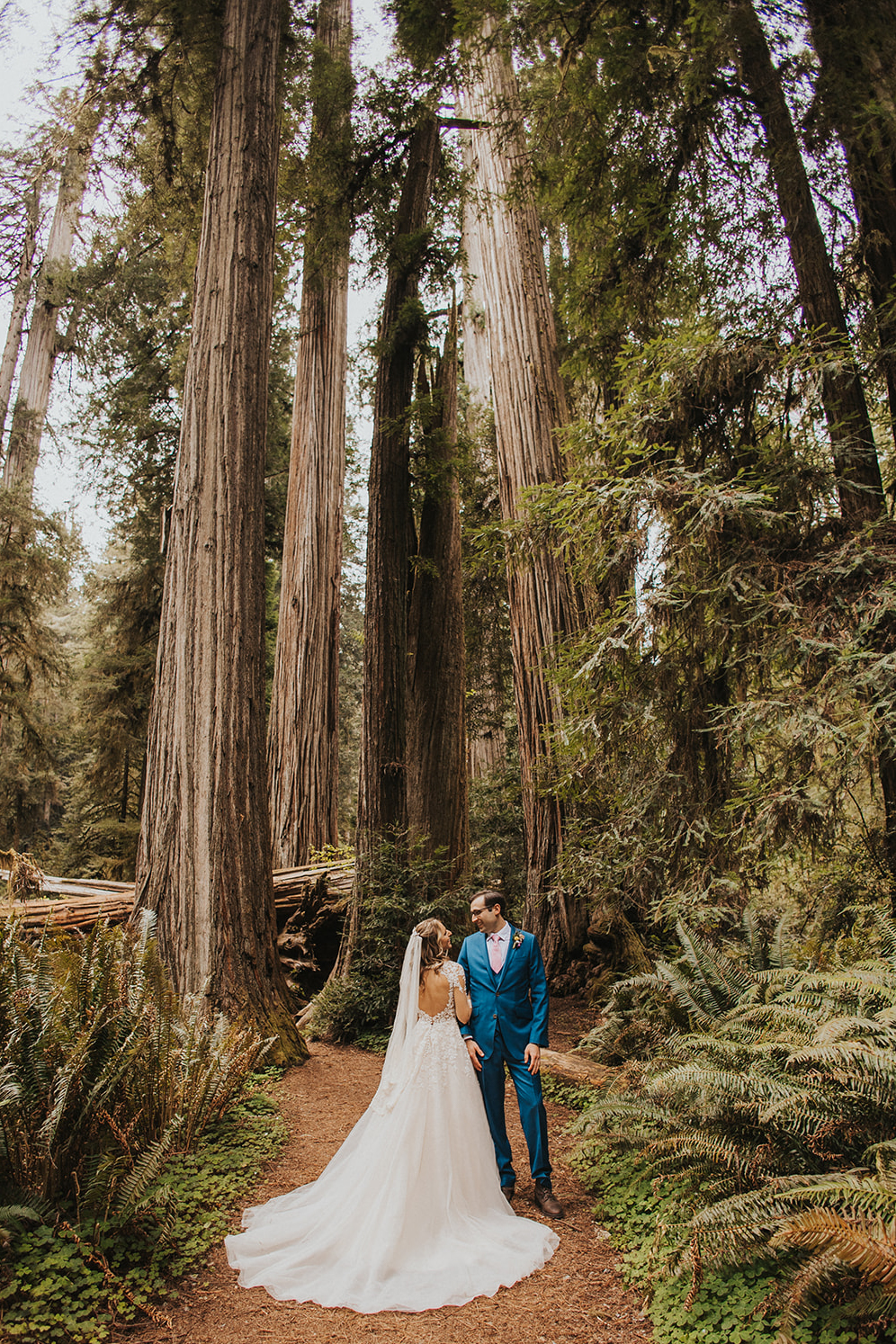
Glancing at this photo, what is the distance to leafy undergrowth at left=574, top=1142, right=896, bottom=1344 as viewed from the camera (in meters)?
2.54

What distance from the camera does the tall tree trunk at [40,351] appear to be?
51.1 feet

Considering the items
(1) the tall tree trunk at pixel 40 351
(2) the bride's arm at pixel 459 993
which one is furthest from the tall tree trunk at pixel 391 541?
(1) the tall tree trunk at pixel 40 351

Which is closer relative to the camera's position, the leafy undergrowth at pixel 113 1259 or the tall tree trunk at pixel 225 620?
the leafy undergrowth at pixel 113 1259

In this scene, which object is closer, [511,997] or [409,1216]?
[409,1216]

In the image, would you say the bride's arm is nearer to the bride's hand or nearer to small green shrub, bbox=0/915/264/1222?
the bride's hand

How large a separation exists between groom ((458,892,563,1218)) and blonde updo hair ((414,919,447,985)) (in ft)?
0.68

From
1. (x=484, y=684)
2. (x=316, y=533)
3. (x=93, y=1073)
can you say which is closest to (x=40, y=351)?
(x=316, y=533)

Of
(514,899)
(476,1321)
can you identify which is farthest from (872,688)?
(514,899)

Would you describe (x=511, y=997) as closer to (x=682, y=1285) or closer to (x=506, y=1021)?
(x=506, y=1021)

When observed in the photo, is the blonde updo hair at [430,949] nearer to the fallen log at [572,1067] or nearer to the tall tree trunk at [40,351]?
the fallen log at [572,1067]

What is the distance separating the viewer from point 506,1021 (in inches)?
166

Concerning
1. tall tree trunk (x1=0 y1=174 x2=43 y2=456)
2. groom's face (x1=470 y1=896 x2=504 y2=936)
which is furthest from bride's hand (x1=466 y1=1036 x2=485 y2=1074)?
tall tree trunk (x1=0 y1=174 x2=43 y2=456)

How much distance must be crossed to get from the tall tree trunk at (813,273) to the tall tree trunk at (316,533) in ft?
18.5

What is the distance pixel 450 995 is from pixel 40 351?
18.4 metres
